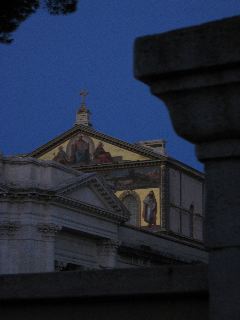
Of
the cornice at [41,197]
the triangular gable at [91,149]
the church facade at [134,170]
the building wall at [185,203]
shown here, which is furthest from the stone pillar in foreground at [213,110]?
the building wall at [185,203]

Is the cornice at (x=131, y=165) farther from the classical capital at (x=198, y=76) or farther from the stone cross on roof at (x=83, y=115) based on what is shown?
the classical capital at (x=198, y=76)

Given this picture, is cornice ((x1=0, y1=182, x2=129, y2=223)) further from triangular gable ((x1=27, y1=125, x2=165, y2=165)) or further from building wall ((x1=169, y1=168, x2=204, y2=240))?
building wall ((x1=169, y1=168, x2=204, y2=240))

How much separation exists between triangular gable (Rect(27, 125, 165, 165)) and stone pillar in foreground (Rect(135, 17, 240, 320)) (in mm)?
49599

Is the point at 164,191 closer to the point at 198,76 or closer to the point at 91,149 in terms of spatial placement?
the point at 91,149

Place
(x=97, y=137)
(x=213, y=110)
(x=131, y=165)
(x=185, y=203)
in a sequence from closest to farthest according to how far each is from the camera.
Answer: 1. (x=213, y=110)
2. (x=131, y=165)
3. (x=97, y=137)
4. (x=185, y=203)

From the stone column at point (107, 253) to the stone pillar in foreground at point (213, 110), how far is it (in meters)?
38.4

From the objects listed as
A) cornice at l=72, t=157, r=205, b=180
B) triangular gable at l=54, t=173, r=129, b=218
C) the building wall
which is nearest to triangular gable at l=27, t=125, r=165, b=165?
cornice at l=72, t=157, r=205, b=180

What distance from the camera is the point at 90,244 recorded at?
4247 cm

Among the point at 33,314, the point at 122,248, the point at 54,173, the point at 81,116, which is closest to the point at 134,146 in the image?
the point at 81,116

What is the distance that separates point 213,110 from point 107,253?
3897 cm

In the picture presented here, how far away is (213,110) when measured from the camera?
3.40m

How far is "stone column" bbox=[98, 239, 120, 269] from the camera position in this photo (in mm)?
41812

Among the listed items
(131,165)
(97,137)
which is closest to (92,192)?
(131,165)

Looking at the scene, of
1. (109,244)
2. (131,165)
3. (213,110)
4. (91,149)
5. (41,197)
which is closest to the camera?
(213,110)
